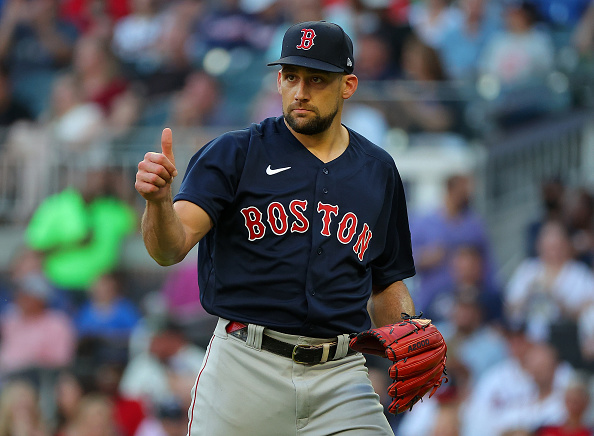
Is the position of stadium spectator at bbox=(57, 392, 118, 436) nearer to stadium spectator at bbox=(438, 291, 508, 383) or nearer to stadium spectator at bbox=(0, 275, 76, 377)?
stadium spectator at bbox=(0, 275, 76, 377)

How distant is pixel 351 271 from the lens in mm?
3441

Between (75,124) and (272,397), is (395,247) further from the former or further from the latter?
(75,124)

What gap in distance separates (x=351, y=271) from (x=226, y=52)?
6.79m

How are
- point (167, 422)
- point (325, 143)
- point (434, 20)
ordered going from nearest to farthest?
point (325, 143)
point (167, 422)
point (434, 20)

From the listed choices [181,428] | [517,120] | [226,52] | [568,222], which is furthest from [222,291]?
[226,52]

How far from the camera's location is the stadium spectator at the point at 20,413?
7.23m

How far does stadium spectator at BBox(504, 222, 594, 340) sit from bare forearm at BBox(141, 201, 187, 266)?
465 centimetres

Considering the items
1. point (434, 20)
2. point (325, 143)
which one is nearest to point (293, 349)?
point (325, 143)

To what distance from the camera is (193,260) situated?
845 centimetres

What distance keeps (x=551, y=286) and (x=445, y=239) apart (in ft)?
3.12

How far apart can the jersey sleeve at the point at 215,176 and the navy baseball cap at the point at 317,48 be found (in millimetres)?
356

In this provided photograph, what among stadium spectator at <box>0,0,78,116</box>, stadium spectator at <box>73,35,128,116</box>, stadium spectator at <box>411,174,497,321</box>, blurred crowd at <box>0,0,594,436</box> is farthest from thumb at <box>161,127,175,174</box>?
stadium spectator at <box>0,0,78,116</box>

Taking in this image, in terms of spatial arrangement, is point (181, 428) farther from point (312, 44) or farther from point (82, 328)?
point (312, 44)

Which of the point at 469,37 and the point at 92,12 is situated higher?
the point at 92,12
